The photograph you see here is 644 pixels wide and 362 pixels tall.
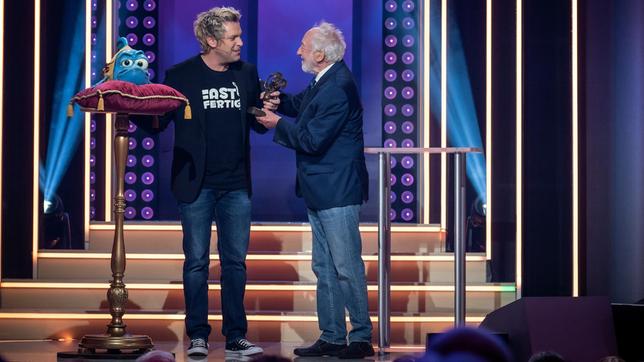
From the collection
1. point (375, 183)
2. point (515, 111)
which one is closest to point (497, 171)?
point (515, 111)

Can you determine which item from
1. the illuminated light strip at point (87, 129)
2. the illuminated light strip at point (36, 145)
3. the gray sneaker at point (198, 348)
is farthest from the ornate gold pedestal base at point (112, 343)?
the illuminated light strip at point (87, 129)

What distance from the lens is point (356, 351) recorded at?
4.90 metres

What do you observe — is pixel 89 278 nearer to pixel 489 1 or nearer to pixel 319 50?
pixel 319 50

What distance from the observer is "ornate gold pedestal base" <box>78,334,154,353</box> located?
16.1 feet

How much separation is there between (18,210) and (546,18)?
3122mm

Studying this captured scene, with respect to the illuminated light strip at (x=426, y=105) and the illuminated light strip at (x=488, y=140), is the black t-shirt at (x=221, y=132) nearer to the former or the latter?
the illuminated light strip at (x=488, y=140)

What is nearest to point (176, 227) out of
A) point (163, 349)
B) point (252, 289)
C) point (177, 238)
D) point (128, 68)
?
point (177, 238)

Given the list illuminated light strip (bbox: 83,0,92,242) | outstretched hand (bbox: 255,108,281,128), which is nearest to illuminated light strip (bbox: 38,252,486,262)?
illuminated light strip (bbox: 83,0,92,242)

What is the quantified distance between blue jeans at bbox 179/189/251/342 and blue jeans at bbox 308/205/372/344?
0.34 metres

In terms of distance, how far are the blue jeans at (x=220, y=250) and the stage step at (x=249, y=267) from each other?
1164mm

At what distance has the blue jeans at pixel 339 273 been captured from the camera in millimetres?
4910

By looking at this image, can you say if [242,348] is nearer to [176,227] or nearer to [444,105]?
[176,227]

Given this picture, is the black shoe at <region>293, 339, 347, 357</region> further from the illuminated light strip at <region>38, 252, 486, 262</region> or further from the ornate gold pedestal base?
the illuminated light strip at <region>38, 252, 486, 262</region>

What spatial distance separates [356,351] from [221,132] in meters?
1.15
